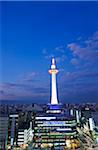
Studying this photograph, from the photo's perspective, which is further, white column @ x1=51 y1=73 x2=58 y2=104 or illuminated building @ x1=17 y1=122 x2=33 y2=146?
white column @ x1=51 y1=73 x2=58 y2=104

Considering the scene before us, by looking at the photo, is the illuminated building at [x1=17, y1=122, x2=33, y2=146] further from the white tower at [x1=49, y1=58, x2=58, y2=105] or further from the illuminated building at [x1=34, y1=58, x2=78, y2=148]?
the white tower at [x1=49, y1=58, x2=58, y2=105]

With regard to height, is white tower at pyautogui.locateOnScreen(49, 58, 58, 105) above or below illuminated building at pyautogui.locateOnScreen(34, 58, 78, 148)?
above

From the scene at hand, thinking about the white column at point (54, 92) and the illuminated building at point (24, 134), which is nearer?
the illuminated building at point (24, 134)

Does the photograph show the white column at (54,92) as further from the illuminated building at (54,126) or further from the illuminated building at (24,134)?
the illuminated building at (24,134)

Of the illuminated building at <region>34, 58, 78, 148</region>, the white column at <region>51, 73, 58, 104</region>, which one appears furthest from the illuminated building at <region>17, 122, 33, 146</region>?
the white column at <region>51, 73, 58, 104</region>

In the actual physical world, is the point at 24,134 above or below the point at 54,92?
below

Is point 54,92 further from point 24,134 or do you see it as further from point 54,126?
point 24,134

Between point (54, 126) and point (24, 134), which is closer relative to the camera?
point (24, 134)

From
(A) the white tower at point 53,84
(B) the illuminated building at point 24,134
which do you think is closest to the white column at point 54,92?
(A) the white tower at point 53,84

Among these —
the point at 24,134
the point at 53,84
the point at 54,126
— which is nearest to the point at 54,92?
the point at 53,84
